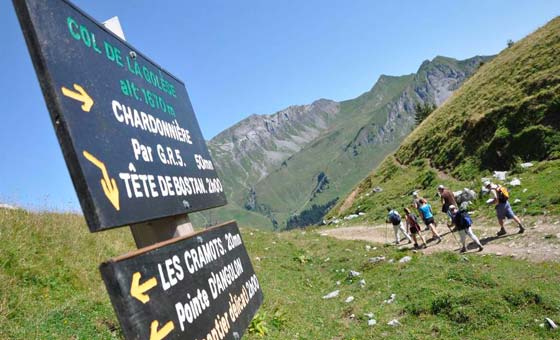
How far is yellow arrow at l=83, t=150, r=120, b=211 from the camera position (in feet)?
8.02

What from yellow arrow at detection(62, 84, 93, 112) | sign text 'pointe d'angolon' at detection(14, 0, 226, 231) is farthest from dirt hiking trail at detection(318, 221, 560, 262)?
yellow arrow at detection(62, 84, 93, 112)

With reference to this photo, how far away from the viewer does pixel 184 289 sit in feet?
9.70

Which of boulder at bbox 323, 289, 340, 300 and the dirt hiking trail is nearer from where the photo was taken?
the dirt hiking trail

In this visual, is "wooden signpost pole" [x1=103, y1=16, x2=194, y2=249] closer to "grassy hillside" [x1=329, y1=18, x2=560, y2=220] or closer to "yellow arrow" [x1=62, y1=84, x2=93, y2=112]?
"yellow arrow" [x1=62, y1=84, x2=93, y2=112]

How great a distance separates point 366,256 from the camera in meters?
20.4

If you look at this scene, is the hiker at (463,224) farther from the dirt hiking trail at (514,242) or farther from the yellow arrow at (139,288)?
the yellow arrow at (139,288)

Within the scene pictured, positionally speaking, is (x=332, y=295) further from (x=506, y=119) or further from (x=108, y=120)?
(x=506, y=119)

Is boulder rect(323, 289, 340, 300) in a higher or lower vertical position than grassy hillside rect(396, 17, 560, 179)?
lower

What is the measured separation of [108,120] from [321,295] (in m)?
14.4

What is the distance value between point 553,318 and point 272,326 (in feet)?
22.6

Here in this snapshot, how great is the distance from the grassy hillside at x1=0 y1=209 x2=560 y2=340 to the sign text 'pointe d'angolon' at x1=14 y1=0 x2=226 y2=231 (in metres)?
6.16

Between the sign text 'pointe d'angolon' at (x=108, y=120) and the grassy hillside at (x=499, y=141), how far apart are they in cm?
1953

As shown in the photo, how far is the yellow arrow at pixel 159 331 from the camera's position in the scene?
7.92ft

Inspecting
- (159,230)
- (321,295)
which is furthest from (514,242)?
(159,230)
